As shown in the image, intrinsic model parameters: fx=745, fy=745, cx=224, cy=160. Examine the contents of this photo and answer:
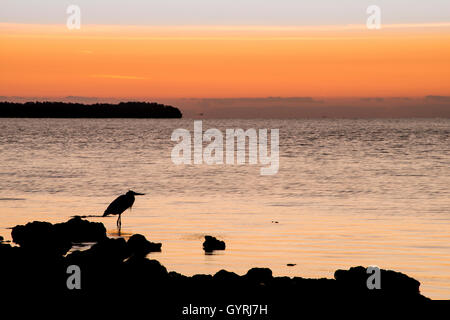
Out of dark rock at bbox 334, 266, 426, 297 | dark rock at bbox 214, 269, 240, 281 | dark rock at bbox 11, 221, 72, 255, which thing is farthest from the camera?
dark rock at bbox 11, 221, 72, 255

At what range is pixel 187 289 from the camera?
12633mm

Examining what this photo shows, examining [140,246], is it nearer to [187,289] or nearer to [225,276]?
[225,276]

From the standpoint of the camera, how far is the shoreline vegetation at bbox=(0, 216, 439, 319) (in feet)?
39.7

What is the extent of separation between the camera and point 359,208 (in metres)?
27.1

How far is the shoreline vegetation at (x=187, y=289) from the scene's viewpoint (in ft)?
39.7

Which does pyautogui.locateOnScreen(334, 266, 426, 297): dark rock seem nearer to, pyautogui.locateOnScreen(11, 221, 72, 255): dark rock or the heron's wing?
pyautogui.locateOnScreen(11, 221, 72, 255): dark rock

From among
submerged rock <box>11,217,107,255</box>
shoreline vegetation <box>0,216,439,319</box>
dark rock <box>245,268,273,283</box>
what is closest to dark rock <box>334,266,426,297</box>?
shoreline vegetation <box>0,216,439,319</box>

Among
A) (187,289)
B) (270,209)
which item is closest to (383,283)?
(187,289)

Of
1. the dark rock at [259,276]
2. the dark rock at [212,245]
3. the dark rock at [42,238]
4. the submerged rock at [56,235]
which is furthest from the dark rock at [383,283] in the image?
the dark rock at [42,238]

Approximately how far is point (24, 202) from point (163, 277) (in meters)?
16.4

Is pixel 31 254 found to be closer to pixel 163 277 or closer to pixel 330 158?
pixel 163 277

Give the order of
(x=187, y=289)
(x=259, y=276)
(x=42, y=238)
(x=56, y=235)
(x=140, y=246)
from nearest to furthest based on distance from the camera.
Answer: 1. (x=187, y=289)
2. (x=259, y=276)
3. (x=140, y=246)
4. (x=42, y=238)
5. (x=56, y=235)
